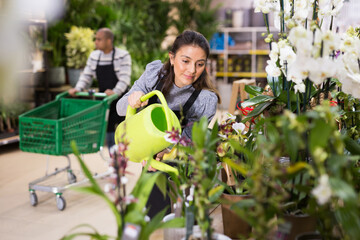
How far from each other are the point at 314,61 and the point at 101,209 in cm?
283

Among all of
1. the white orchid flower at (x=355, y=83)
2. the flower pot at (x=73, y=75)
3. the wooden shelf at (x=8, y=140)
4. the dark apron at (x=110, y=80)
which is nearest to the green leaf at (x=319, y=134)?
the white orchid flower at (x=355, y=83)

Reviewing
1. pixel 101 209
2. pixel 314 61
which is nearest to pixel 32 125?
pixel 101 209

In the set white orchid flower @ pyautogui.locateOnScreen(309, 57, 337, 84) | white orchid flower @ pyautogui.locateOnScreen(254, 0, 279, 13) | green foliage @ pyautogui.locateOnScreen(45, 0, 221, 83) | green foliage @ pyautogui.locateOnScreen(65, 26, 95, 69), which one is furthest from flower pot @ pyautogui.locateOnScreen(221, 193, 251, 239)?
green foliage @ pyautogui.locateOnScreen(45, 0, 221, 83)

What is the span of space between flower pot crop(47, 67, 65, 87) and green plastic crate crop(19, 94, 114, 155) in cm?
204

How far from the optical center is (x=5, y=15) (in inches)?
210

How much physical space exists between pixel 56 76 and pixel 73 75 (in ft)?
0.90

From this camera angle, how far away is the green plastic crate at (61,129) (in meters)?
3.57

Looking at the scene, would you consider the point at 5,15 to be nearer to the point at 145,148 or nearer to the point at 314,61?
the point at 145,148

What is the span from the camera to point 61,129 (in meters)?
3.55

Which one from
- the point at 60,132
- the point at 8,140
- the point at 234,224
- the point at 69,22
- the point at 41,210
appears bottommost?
the point at 41,210

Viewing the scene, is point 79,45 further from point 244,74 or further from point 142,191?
point 142,191

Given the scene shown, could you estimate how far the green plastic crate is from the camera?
357 centimetres

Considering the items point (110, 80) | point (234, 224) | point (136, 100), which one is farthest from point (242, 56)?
point (234, 224)

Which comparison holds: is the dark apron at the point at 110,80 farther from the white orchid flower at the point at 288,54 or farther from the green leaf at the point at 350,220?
the green leaf at the point at 350,220
